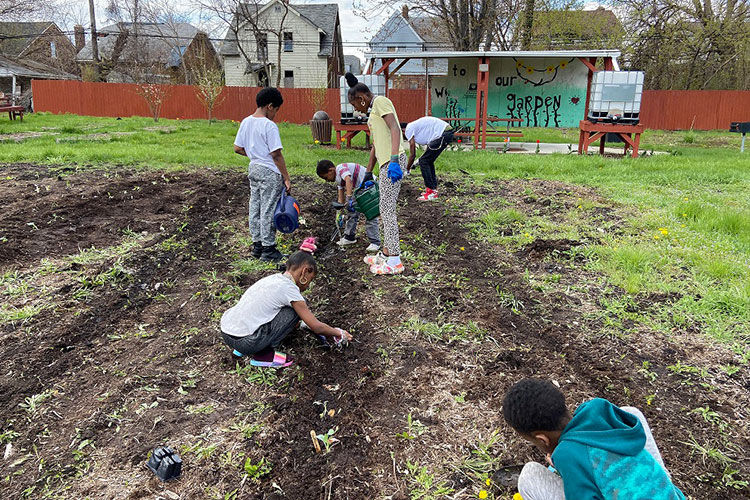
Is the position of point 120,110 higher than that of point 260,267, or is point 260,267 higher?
point 120,110

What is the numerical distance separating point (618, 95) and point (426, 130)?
6.52m

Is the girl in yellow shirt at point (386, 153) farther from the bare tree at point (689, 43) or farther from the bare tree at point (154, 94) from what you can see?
the bare tree at point (689, 43)

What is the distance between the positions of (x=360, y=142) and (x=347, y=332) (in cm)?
1331

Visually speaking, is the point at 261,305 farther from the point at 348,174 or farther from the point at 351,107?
the point at 351,107

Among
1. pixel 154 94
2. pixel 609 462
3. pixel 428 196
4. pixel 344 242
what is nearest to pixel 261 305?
pixel 609 462

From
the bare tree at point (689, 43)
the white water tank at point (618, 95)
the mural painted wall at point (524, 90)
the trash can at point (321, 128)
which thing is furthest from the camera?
the bare tree at point (689, 43)

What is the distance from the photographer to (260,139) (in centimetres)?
522

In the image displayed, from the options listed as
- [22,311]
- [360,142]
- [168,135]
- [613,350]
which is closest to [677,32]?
[360,142]

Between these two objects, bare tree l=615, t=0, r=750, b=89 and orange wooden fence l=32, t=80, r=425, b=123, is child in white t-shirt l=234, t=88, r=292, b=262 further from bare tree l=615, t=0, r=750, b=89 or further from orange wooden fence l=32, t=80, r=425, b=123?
bare tree l=615, t=0, r=750, b=89

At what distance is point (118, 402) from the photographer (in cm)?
317

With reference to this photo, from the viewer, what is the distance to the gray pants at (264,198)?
5.35m

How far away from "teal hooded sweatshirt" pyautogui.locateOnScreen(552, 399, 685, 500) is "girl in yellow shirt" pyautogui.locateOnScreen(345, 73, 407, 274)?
332cm

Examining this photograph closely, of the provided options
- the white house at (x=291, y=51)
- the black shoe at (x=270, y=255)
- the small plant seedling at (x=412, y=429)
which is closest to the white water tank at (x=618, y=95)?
the black shoe at (x=270, y=255)

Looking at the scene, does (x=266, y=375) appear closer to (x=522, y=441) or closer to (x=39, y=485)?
(x=39, y=485)
